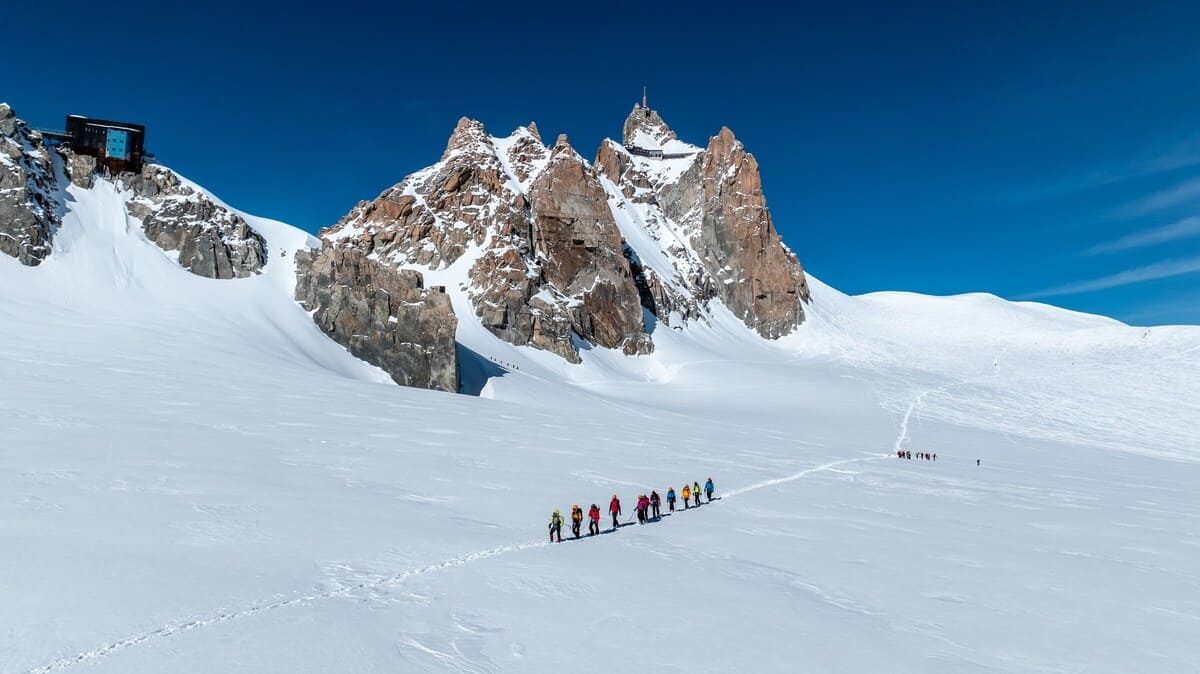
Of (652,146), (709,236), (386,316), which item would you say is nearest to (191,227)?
(386,316)

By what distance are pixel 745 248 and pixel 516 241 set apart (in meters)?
55.4

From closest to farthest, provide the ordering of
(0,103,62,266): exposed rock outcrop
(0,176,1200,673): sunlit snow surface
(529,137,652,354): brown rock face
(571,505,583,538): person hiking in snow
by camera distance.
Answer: (0,176,1200,673): sunlit snow surface < (571,505,583,538): person hiking in snow < (0,103,62,266): exposed rock outcrop < (529,137,652,354): brown rock face

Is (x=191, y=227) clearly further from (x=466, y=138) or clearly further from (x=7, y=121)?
(x=466, y=138)

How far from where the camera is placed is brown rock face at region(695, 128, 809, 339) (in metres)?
121

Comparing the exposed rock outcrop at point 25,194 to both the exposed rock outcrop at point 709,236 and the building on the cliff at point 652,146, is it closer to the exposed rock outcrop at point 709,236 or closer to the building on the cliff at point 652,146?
the exposed rock outcrop at point 709,236

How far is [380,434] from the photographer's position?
25828 millimetres

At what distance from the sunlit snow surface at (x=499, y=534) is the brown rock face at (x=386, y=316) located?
9.10m

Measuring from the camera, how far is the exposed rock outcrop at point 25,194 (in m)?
50.9

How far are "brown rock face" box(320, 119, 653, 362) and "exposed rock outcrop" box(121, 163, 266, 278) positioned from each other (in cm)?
1404

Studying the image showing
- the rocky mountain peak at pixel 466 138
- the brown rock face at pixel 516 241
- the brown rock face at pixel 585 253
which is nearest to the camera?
the brown rock face at pixel 516 241

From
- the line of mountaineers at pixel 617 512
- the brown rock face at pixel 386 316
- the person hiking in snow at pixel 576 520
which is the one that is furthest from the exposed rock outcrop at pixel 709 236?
the person hiking in snow at pixel 576 520

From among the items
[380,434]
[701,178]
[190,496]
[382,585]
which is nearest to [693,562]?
[382,585]

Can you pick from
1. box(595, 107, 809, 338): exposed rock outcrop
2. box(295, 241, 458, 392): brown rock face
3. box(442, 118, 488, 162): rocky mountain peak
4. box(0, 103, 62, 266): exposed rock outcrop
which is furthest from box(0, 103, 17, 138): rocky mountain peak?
box(595, 107, 809, 338): exposed rock outcrop

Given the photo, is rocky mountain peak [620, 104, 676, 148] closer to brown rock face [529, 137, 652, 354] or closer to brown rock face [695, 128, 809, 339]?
brown rock face [695, 128, 809, 339]
